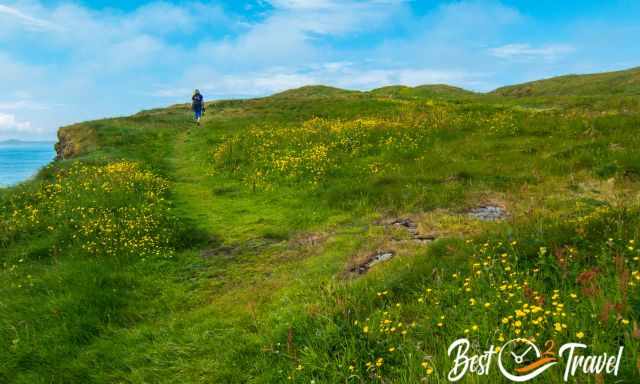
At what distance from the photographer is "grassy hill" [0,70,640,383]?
4586mm

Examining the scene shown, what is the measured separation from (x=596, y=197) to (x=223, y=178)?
12.9 metres

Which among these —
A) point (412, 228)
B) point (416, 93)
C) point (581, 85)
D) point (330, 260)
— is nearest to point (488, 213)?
point (412, 228)

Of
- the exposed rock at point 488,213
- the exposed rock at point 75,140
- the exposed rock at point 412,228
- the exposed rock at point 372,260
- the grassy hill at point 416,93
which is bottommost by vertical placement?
the exposed rock at point 372,260

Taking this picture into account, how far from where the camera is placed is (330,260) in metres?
8.05

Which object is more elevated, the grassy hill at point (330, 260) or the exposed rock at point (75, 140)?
the exposed rock at point (75, 140)

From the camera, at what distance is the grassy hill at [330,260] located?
15.0 ft

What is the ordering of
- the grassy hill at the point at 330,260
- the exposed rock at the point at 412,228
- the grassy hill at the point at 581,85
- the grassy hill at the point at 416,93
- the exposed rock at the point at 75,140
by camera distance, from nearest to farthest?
the grassy hill at the point at 330,260 → the exposed rock at the point at 412,228 → the exposed rock at the point at 75,140 → the grassy hill at the point at 416,93 → the grassy hill at the point at 581,85

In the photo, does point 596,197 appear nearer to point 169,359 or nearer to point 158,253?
point 169,359

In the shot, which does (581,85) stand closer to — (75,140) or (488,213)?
(75,140)

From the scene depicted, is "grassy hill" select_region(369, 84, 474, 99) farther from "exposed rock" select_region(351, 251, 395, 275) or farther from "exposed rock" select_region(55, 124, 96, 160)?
"exposed rock" select_region(351, 251, 395, 275)

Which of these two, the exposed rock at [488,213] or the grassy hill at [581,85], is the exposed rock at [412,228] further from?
the grassy hill at [581,85]

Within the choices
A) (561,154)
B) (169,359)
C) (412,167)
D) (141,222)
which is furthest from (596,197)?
(141,222)

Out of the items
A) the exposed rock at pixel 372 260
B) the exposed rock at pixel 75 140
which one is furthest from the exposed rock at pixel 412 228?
the exposed rock at pixel 75 140

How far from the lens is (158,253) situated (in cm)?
922
